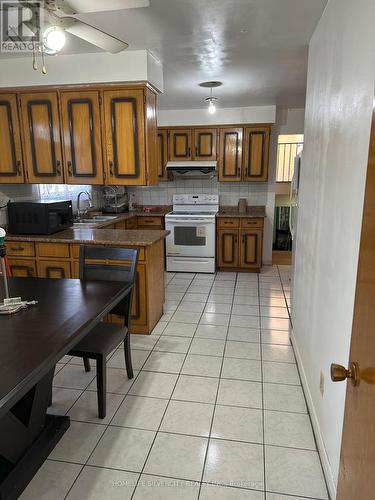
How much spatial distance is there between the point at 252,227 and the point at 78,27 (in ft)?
12.3

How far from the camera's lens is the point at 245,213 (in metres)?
5.30

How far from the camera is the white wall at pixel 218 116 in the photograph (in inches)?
200

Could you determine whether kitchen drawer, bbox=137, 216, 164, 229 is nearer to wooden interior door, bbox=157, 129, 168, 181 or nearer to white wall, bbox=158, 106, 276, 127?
wooden interior door, bbox=157, 129, 168, 181

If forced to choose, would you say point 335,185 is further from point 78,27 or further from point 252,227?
point 252,227

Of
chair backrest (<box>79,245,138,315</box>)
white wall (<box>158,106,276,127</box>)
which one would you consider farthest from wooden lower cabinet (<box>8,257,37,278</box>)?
white wall (<box>158,106,276,127</box>)

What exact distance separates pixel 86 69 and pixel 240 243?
3109mm

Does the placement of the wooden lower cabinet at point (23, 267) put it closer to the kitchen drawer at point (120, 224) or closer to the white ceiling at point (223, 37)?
the kitchen drawer at point (120, 224)

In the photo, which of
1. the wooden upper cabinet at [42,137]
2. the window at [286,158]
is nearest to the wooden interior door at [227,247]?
the window at [286,158]

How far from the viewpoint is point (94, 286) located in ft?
7.07

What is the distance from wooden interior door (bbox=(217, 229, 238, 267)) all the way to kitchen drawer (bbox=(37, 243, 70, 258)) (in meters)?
2.61

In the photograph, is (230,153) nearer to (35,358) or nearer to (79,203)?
(79,203)

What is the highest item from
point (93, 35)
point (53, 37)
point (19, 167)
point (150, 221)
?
point (93, 35)

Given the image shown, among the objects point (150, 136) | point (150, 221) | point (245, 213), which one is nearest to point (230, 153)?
point (245, 213)

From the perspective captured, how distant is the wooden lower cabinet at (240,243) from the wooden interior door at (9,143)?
2.83 meters
